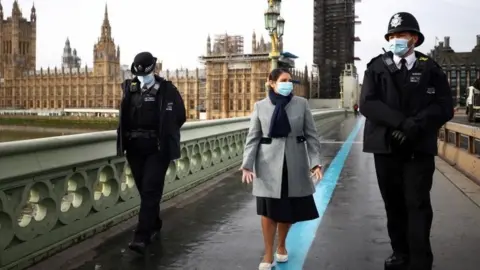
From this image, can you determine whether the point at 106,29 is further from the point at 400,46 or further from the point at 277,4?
the point at 400,46

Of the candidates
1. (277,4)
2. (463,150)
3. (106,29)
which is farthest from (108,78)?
(463,150)

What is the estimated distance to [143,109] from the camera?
5051mm

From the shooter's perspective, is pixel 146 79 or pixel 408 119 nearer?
pixel 408 119

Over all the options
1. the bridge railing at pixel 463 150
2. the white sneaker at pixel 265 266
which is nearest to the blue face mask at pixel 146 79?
the white sneaker at pixel 265 266

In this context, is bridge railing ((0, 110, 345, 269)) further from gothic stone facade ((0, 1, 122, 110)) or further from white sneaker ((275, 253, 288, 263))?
gothic stone facade ((0, 1, 122, 110))

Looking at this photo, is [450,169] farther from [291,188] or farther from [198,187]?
[291,188]

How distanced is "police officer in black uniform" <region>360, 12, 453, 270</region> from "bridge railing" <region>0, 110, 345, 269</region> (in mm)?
2795

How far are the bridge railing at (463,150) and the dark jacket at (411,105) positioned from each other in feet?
19.6

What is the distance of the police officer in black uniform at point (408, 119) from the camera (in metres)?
A: 3.82

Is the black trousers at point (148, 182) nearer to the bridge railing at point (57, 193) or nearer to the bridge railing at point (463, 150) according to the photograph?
the bridge railing at point (57, 193)

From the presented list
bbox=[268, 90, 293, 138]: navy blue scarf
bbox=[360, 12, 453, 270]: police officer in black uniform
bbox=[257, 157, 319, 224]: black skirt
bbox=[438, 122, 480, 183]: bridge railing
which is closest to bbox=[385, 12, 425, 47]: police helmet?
bbox=[360, 12, 453, 270]: police officer in black uniform

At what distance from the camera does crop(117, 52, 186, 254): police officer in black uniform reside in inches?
199

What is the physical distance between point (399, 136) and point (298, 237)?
2069mm

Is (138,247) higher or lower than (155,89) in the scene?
lower
